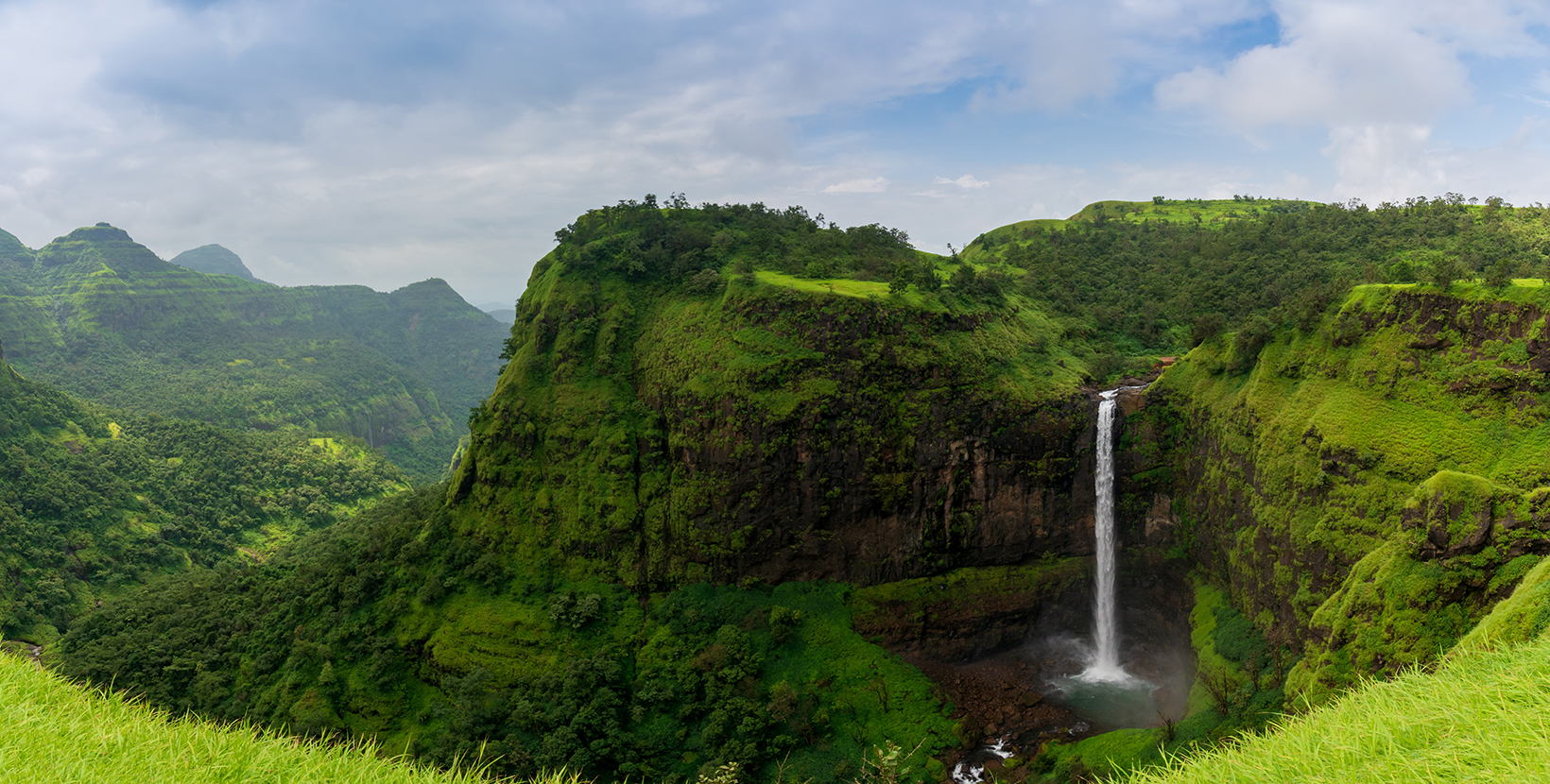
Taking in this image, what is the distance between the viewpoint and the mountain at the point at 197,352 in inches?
4316

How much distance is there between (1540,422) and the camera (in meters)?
21.7

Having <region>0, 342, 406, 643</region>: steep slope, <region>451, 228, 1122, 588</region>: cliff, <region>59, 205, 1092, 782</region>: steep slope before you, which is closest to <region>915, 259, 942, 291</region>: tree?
<region>59, 205, 1092, 782</region>: steep slope

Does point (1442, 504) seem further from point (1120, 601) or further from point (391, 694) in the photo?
point (391, 694)

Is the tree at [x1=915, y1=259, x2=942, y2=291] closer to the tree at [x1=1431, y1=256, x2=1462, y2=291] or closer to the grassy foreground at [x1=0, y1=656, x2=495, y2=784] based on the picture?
the tree at [x1=1431, y1=256, x2=1462, y2=291]

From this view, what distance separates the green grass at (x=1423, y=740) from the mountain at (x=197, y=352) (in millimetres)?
125566

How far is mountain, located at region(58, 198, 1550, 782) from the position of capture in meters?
25.3

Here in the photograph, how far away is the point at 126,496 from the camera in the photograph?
64.2m

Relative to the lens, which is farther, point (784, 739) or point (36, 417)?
point (36, 417)

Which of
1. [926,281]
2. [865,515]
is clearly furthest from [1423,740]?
[926,281]

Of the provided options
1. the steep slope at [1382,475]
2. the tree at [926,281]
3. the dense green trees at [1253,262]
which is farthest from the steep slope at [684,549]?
the dense green trees at [1253,262]

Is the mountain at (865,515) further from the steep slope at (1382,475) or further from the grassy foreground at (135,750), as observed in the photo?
the grassy foreground at (135,750)

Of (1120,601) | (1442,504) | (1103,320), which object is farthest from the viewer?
(1103,320)

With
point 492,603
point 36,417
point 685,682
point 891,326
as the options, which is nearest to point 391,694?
point 492,603

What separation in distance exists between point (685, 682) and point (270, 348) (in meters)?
149
